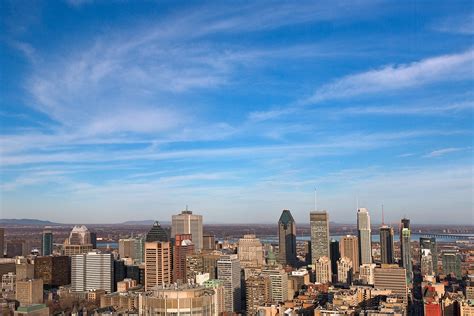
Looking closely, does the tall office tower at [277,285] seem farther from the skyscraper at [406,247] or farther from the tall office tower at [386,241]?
the tall office tower at [386,241]

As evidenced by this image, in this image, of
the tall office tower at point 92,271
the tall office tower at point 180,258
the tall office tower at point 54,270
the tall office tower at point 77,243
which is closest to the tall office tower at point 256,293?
the tall office tower at point 180,258

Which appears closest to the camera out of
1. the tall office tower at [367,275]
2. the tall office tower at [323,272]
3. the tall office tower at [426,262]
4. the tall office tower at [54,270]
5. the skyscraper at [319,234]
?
the tall office tower at [54,270]

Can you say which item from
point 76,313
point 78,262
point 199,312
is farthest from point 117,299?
point 199,312

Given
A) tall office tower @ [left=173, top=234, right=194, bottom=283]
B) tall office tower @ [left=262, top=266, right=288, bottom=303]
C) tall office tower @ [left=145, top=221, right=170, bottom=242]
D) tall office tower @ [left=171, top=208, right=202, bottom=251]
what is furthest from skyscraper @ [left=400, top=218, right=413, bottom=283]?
tall office tower @ [left=171, top=208, right=202, bottom=251]

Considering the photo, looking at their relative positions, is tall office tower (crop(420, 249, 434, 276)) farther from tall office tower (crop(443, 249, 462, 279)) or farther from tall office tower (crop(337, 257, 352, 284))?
tall office tower (crop(337, 257, 352, 284))

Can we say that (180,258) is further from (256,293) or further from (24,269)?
(24,269)

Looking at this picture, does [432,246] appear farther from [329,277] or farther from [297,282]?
[297,282]
